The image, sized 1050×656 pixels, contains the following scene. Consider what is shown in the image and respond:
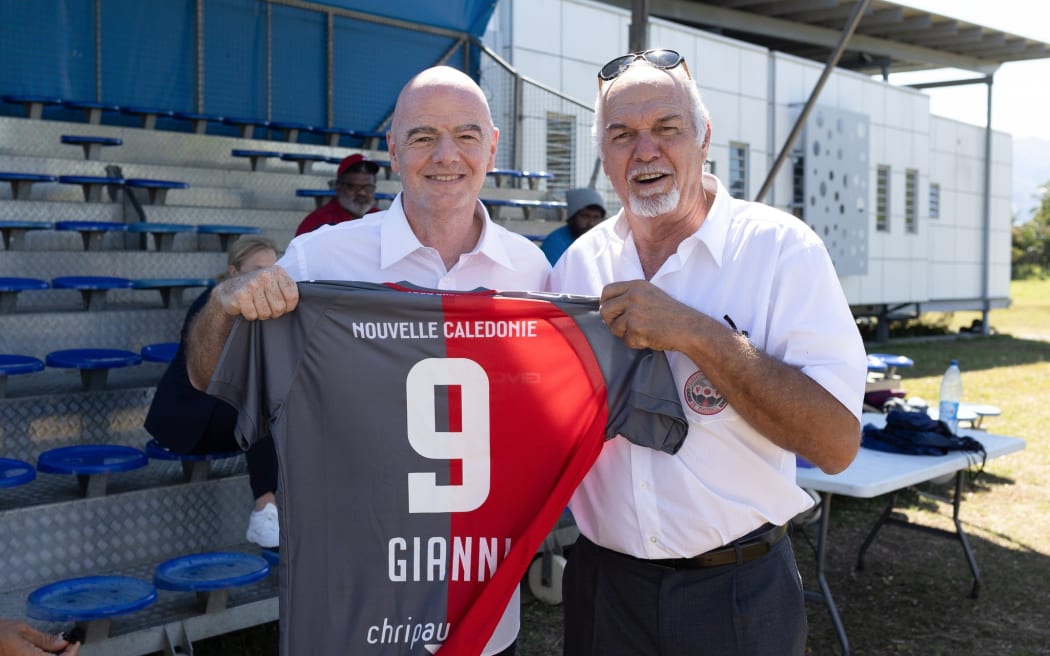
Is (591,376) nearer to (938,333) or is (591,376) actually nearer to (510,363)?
(510,363)

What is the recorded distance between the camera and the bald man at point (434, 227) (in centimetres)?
240

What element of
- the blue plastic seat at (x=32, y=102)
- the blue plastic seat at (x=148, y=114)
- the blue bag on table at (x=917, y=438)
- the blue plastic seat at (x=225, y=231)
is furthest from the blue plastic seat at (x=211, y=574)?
the blue plastic seat at (x=148, y=114)

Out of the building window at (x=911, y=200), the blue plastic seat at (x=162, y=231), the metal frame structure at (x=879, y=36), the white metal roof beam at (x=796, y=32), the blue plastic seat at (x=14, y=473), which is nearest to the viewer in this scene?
the blue plastic seat at (x=14, y=473)

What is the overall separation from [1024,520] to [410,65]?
9.80m

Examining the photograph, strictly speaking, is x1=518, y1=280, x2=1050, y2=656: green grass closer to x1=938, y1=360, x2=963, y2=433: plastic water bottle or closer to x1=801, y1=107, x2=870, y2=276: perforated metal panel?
x1=938, y1=360, x2=963, y2=433: plastic water bottle

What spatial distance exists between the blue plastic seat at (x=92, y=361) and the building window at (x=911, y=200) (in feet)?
70.5

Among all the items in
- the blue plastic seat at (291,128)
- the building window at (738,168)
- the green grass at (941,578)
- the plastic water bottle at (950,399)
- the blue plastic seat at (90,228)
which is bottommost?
the green grass at (941,578)

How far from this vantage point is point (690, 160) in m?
2.41

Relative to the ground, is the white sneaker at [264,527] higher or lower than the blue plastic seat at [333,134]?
lower

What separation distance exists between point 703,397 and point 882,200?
21.8 meters

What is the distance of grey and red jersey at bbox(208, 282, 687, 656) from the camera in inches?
86.7

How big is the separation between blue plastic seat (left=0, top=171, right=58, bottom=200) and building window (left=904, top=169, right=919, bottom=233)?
20.4m

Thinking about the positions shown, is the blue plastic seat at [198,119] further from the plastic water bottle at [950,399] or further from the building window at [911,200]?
the building window at [911,200]

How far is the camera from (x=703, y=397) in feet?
7.43
